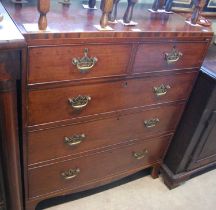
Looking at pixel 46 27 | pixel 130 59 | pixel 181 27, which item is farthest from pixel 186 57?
pixel 46 27

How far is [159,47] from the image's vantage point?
1.09 meters

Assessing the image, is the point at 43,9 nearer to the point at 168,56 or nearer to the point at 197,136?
the point at 168,56

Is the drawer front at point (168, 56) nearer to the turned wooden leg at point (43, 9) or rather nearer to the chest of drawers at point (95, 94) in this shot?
the chest of drawers at point (95, 94)

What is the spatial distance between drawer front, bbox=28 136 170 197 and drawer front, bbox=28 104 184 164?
0.07 metres

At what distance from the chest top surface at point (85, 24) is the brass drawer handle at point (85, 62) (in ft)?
0.27

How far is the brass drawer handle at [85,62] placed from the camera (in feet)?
3.04

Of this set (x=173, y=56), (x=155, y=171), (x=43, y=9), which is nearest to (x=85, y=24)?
(x=43, y=9)

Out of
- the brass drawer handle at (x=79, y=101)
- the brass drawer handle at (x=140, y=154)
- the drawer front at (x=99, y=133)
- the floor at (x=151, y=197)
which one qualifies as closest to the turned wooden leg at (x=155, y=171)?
the floor at (x=151, y=197)

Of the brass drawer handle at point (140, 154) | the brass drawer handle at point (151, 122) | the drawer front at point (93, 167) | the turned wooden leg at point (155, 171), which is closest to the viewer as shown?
the drawer front at point (93, 167)

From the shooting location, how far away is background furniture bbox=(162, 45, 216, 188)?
4.29ft

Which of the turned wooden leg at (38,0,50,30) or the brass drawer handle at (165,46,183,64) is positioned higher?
the turned wooden leg at (38,0,50,30)

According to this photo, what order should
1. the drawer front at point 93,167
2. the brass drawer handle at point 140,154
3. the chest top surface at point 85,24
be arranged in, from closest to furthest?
the chest top surface at point 85,24, the drawer front at point 93,167, the brass drawer handle at point 140,154

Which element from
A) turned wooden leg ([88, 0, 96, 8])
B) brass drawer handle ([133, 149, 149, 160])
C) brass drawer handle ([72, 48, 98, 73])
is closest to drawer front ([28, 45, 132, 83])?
brass drawer handle ([72, 48, 98, 73])

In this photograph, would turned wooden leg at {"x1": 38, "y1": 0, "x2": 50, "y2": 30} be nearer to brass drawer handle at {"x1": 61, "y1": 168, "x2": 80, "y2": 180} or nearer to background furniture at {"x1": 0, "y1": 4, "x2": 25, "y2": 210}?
background furniture at {"x1": 0, "y1": 4, "x2": 25, "y2": 210}
